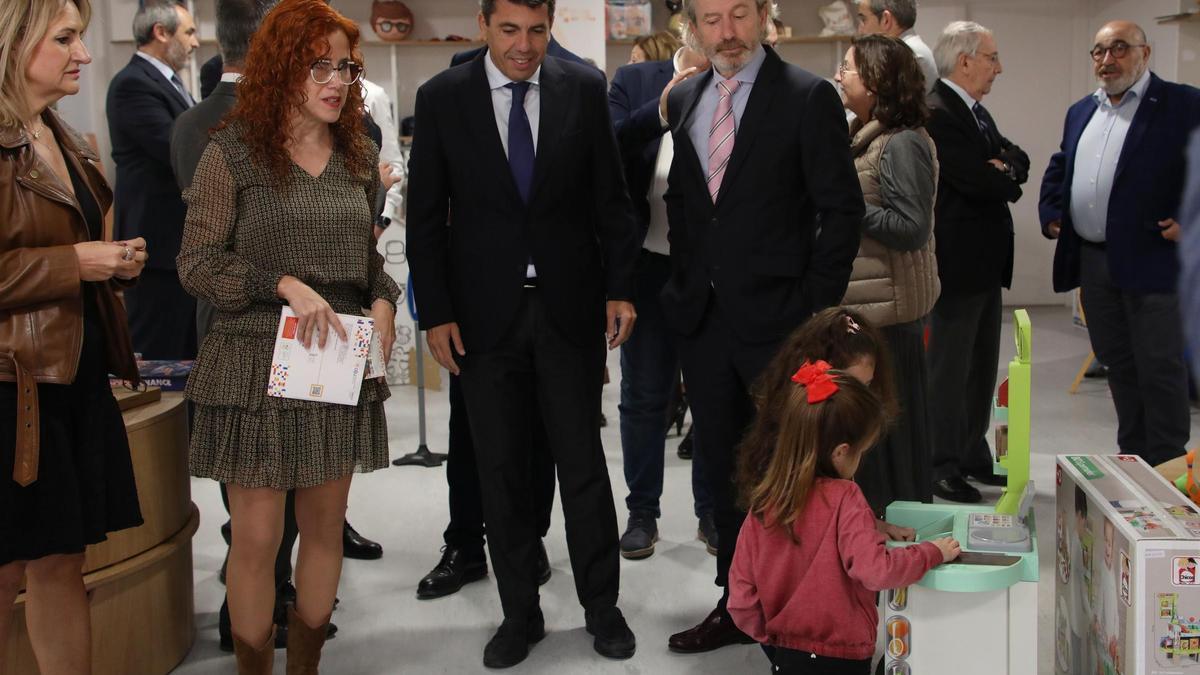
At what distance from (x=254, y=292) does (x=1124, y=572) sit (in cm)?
173

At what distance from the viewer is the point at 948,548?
2188 millimetres

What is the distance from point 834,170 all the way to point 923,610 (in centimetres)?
99

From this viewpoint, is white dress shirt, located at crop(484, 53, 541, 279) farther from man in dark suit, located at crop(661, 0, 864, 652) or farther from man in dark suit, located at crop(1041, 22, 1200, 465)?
man in dark suit, located at crop(1041, 22, 1200, 465)

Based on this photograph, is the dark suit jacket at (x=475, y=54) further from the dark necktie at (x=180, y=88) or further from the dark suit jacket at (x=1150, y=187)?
the dark suit jacket at (x=1150, y=187)

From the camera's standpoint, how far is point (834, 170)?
2658 millimetres

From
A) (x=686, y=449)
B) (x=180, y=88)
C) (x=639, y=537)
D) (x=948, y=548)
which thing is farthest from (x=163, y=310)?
(x=948, y=548)

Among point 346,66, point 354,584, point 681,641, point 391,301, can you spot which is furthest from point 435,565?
point 346,66

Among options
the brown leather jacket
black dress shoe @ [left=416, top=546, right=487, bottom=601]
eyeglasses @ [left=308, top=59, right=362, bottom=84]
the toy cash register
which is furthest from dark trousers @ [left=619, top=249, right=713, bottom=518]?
the brown leather jacket

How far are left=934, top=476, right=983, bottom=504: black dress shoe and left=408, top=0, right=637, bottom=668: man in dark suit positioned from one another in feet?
5.57

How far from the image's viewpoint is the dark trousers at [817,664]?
224 centimetres

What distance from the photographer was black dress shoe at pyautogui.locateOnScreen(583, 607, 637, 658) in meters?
2.95

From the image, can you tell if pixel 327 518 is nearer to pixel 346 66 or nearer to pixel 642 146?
pixel 346 66

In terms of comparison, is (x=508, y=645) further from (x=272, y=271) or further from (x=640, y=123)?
(x=640, y=123)

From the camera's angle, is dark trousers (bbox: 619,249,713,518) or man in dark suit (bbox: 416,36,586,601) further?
dark trousers (bbox: 619,249,713,518)
